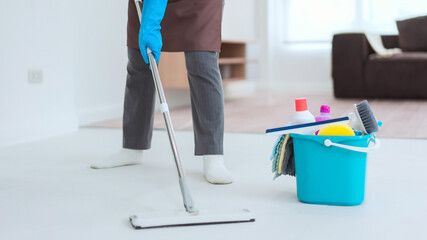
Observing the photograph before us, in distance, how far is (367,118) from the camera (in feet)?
4.55

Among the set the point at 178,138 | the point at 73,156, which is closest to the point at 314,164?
the point at 73,156

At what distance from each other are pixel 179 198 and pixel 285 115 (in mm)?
2185

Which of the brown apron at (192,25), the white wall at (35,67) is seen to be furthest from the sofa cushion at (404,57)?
the brown apron at (192,25)

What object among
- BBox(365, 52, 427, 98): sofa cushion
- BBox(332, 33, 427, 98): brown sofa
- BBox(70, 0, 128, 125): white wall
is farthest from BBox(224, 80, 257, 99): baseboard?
BBox(70, 0, 128, 125): white wall

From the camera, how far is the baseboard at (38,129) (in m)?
2.54

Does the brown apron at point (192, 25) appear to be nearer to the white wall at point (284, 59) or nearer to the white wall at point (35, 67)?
the white wall at point (35, 67)

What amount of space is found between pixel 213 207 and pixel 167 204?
0.13 meters

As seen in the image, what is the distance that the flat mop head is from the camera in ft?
4.10

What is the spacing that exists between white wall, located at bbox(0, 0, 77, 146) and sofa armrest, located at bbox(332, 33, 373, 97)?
2722 millimetres

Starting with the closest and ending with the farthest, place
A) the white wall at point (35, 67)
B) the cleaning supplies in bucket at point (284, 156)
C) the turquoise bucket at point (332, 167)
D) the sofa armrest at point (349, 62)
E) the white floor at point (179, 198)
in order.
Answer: the white floor at point (179, 198)
the turquoise bucket at point (332, 167)
the cleaning supplies in bucket at point (284, 156)
the white wall at point (35, 67)
the sofa armrest at point (349, 62)

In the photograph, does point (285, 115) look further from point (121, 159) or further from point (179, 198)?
point (179, 198)

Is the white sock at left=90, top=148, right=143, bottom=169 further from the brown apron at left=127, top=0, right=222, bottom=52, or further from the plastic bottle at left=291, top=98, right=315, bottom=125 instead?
the plastic bottle at left=291, top=98, right=315, bottom=125

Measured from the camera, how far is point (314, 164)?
1402 millimetres

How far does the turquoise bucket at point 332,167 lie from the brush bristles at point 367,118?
0.02m
